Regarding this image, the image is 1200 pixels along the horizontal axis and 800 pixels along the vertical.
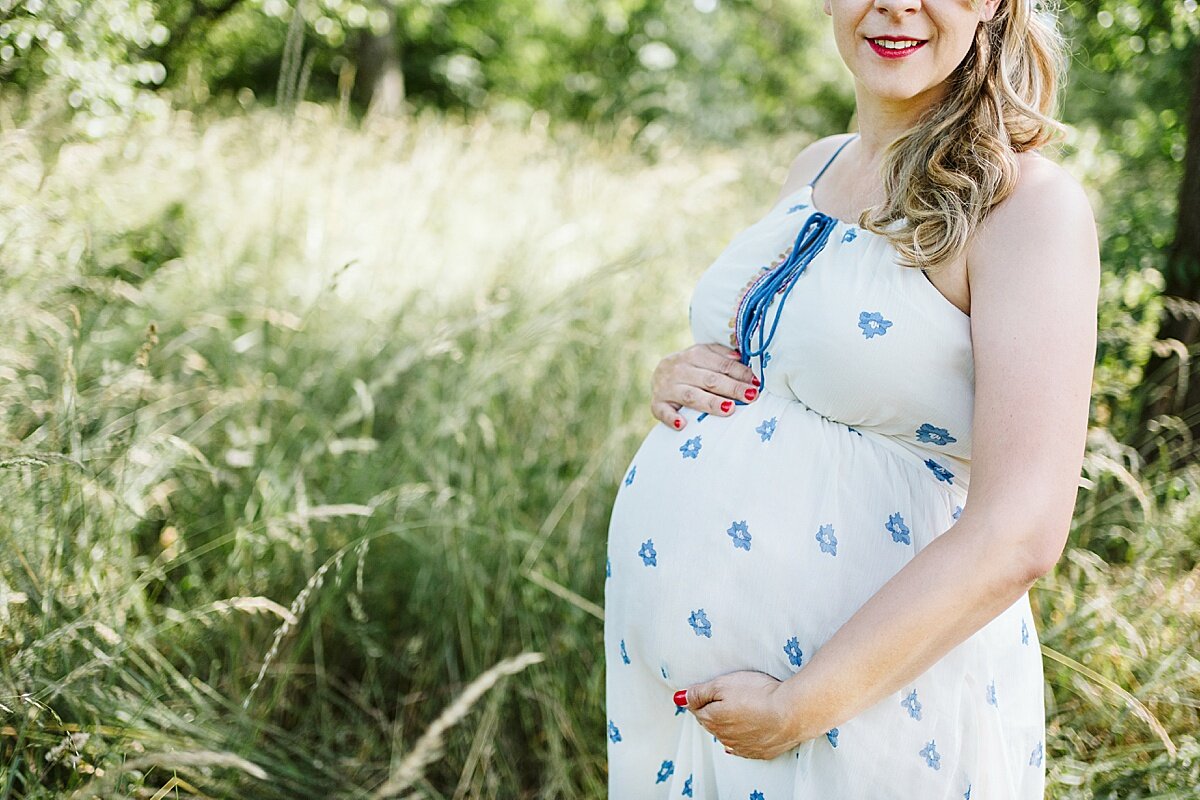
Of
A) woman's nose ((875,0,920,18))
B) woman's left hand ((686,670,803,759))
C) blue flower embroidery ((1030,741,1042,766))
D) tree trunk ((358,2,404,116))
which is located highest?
tree trunk ((358,2,404,116))

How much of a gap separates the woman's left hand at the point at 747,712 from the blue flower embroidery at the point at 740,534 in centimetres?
18

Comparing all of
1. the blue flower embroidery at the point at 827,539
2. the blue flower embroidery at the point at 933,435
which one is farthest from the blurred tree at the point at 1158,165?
the blue flower embroidery at the point at 827,539

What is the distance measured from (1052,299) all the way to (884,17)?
519mm

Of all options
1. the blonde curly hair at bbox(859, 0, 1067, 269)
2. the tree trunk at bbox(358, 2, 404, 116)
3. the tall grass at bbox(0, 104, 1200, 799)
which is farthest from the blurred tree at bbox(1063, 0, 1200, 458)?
the tree trunk at bbox(358, 2, 404, 116)

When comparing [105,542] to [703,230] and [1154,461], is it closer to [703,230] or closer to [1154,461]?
[1154,461]

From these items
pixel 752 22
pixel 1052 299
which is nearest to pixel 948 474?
pixel 1052 299

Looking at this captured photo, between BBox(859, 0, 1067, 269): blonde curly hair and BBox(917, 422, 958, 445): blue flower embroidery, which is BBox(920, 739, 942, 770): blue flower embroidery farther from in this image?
BBox(859, 0, 1067, 269): blonde curly hair

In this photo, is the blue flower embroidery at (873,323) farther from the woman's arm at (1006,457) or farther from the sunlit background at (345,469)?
the sunlit background at (345,469)

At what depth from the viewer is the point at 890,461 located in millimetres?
1416


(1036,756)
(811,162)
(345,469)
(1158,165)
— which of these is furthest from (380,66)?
(1036,756)

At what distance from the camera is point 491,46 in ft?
50.2

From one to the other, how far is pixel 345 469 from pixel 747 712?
66.4 inches

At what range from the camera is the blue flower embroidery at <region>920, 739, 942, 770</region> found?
1347mm

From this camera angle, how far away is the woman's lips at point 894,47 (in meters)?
1.42
